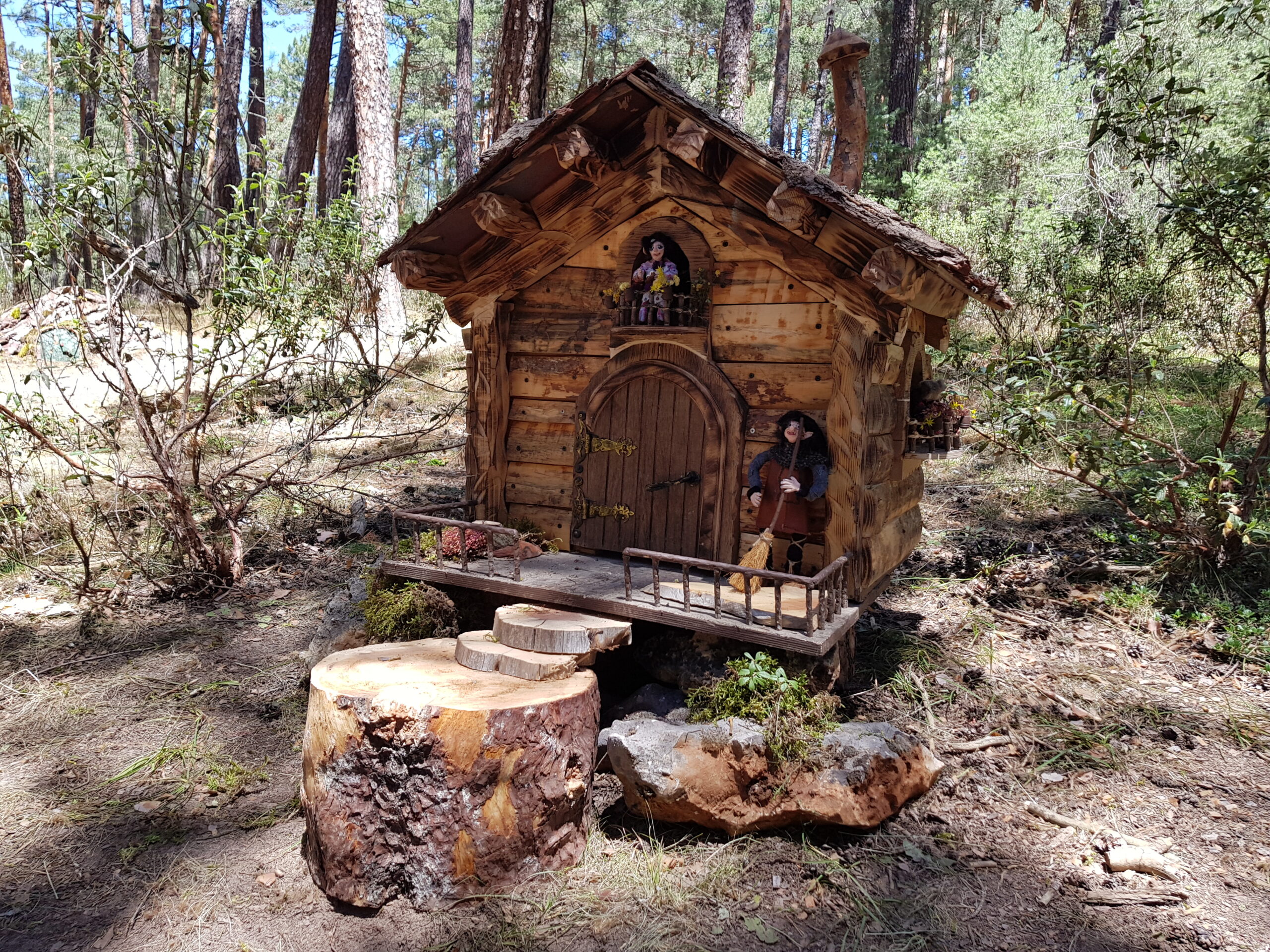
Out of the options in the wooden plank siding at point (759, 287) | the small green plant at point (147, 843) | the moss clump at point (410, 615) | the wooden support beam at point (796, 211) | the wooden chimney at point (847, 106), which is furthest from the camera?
the wooden chimney at point (847, 106)

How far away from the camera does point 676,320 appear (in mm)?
5824

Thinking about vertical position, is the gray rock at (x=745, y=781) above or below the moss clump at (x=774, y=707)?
below

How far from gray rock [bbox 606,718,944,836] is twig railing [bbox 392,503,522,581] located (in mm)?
1539

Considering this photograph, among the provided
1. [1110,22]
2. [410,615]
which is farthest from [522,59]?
[1110,22]

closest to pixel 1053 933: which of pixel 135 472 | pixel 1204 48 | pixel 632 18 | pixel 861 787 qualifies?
pixel 861 787

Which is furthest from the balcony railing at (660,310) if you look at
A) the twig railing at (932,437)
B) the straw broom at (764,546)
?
the twig railing at (932,437)

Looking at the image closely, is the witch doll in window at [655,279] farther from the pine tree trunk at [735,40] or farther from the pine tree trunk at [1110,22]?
the pine tree trunk at [1110,22]

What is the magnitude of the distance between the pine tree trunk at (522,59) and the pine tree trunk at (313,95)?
30.5 ft

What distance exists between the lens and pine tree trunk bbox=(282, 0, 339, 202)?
16734mm

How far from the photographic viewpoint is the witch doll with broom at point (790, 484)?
5.32m

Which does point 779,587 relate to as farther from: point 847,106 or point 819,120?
point 819,120

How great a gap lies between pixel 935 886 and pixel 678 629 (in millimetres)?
2023

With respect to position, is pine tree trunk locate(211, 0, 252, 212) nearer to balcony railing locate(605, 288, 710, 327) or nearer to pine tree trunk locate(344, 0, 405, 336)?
pine tree trunk locate(344, 0, 405, 336)

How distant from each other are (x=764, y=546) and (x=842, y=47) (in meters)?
3.91
